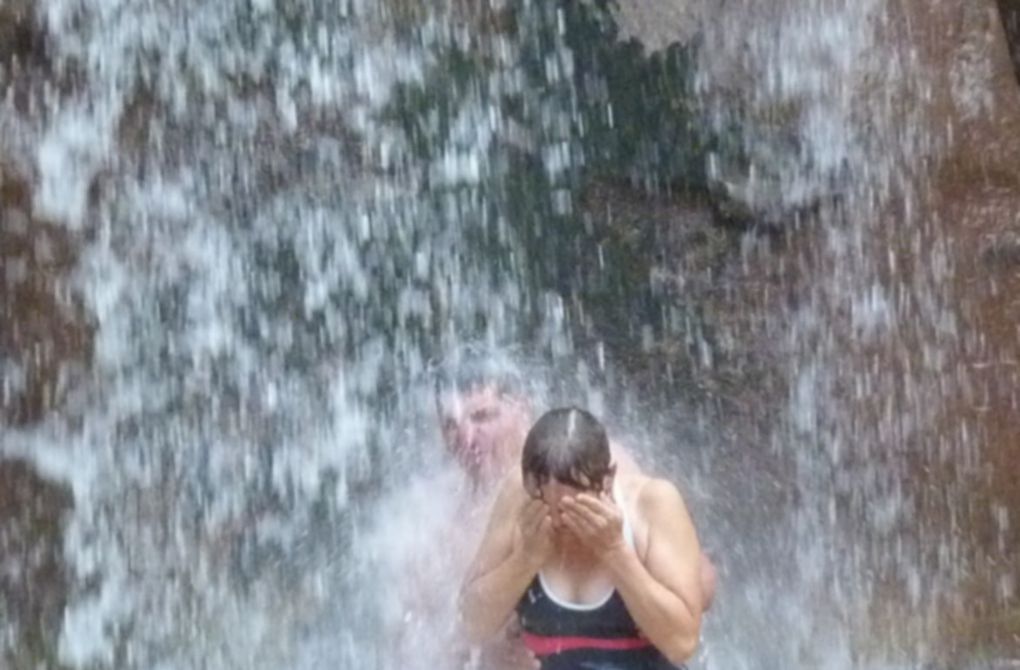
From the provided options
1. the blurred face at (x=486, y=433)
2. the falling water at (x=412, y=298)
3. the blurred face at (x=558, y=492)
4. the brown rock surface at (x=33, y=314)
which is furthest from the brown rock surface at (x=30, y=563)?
the blurred face at (x=558, y=492)

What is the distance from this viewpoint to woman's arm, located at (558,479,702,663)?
8.27 feet

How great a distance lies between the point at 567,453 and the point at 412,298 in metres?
2.53

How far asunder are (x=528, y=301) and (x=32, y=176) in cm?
171

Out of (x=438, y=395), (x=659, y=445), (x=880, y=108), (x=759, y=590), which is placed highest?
(x=880, y=108)

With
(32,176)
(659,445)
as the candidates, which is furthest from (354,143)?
(659,445)

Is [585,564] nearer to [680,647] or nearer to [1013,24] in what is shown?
[680,647]

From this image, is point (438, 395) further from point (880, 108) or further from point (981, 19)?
point (981, 19)

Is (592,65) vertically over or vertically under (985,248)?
over

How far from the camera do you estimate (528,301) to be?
4930mm

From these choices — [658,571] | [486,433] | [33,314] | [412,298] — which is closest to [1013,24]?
[412,298]

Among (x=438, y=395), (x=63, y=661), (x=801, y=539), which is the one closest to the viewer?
(x=438, y=395)

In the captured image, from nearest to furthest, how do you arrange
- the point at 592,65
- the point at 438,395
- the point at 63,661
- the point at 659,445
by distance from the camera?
the point at 438,395
the point at 63,661
the point at 659,445
the point at 592,65

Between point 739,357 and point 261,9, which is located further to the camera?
point 261,9

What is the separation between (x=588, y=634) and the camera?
267 cm
